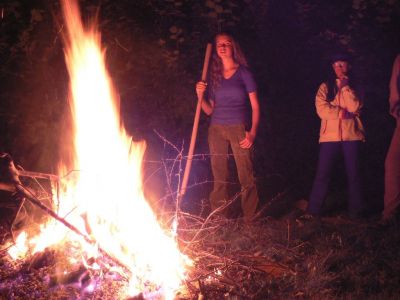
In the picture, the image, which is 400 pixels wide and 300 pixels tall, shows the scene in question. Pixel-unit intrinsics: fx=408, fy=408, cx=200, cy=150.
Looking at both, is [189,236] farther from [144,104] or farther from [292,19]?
[292,19]

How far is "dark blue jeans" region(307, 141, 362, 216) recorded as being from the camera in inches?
221

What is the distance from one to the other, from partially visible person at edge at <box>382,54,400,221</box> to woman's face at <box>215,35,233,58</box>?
2191 mm

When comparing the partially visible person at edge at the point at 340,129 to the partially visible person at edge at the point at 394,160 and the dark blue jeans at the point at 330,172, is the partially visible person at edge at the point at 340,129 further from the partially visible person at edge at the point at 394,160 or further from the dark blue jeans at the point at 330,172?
the partially visible person at edge at the point at 394,160

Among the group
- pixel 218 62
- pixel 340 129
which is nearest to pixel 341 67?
pixel 340 129

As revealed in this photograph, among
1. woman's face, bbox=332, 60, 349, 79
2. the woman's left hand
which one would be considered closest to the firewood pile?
the woman's left hand

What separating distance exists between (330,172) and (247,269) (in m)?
2.42

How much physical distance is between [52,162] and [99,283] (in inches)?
117

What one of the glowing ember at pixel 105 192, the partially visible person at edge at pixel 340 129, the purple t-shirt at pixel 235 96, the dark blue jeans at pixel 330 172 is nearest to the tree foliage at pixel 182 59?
the glowing ember at pixel 105 192

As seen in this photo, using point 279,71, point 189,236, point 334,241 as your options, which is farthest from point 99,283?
point 279,71

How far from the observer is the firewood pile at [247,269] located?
3.55 meters

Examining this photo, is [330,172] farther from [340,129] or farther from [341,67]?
[341,67]

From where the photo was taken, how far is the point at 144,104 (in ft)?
22.2

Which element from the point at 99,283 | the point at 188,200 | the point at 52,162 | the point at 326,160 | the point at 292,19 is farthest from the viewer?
the point at 292,19

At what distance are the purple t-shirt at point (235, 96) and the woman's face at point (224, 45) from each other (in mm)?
253
